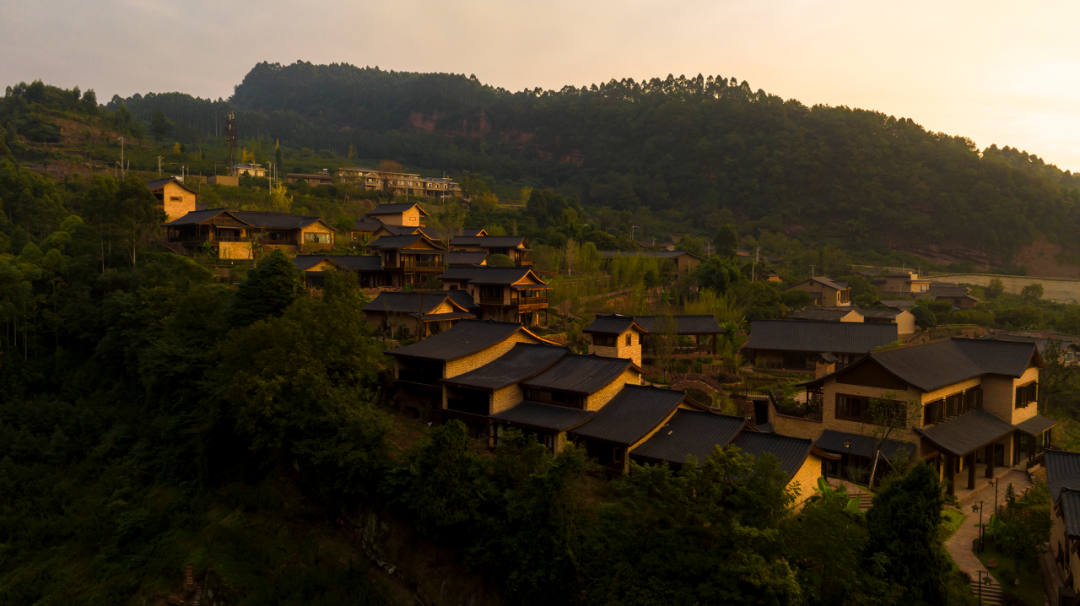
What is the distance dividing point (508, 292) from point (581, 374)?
15152 mm

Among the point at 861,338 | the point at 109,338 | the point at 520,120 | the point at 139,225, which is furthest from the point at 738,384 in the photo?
the point at 520,120

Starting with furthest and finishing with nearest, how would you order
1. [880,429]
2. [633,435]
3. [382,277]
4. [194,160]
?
[194,160]
[382,277]
[880,429]
[633,435]

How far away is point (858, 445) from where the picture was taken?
2159cm

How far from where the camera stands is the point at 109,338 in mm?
32250

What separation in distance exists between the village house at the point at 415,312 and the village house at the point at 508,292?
2603 millimetres

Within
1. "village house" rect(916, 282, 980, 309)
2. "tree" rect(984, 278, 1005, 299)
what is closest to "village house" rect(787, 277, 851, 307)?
"village house" rect(916, 282, 980, 309)

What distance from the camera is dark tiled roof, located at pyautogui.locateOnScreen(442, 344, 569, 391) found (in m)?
23.2

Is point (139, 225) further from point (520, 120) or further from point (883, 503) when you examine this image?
point (520, 120)

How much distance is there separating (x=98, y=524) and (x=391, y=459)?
599 inches

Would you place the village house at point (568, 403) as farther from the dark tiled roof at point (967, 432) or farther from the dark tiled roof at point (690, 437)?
the dark tiled roof at point (967, 432)

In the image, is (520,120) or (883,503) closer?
(883,503)

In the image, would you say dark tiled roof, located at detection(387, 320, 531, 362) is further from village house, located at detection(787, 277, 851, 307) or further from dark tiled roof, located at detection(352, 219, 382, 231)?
village house, located at detection(787, 277, 851, 307)

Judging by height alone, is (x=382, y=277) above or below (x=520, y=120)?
below

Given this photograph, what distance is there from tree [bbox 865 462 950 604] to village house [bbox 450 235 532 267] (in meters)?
37.3
